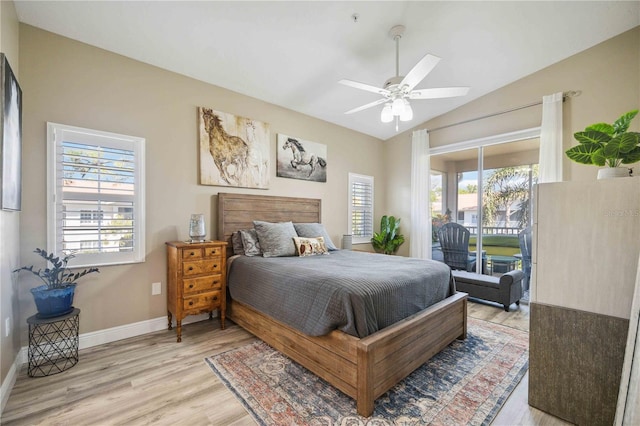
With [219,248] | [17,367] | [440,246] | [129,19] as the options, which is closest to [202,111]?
[129,19]

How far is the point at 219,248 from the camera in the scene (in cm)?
299

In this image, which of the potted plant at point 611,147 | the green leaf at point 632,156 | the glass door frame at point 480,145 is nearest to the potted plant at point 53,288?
the potted plant at point 611,147

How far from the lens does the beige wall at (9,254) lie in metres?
1.90

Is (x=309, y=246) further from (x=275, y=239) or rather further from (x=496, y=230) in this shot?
(x=496, y=230)

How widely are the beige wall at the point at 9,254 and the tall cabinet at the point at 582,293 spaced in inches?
141

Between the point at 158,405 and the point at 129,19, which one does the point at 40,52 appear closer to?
the point at 129,19

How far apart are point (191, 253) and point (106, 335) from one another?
115 centimetres

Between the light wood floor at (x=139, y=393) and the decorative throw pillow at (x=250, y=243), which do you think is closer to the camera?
the light wood floor at (x=139, y=393)

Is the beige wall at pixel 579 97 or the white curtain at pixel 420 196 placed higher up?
the beige wall at pixel 579 97

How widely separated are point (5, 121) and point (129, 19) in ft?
4.41

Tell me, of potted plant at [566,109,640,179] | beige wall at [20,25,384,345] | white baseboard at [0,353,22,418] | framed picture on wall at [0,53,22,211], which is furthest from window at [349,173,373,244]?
white baseboard at [0,353,22,418]

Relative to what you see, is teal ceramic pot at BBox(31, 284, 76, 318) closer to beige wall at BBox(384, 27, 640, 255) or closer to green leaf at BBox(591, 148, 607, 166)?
green leaf at BBox(591, 148, 607, 166)

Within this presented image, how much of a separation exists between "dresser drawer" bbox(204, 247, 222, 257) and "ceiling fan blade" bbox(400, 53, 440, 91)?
2491 mm

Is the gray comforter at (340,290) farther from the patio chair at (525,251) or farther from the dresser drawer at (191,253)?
the patio chair at (525,251)
